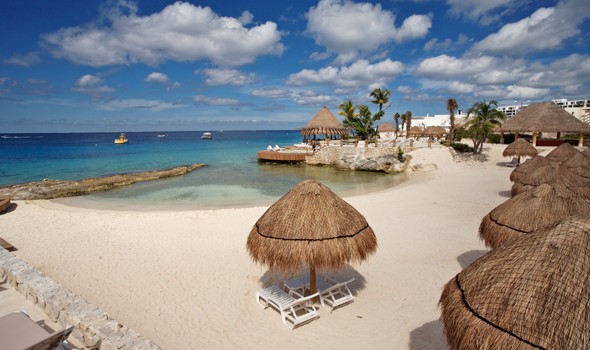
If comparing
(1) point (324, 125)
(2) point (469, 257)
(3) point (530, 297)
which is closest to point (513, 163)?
(1) point (324, 125)

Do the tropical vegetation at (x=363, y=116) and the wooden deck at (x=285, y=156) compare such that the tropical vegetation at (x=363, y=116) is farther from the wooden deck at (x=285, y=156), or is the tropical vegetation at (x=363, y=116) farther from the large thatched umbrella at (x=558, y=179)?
the large thatched umbrella at (x=558, y=179)

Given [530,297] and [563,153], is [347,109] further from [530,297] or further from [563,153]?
[530,297]

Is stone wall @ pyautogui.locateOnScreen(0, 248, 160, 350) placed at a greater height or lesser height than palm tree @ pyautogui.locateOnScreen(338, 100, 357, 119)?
lesser

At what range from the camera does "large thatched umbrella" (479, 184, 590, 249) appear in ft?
20.0

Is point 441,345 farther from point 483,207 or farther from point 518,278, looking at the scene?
point 483,207

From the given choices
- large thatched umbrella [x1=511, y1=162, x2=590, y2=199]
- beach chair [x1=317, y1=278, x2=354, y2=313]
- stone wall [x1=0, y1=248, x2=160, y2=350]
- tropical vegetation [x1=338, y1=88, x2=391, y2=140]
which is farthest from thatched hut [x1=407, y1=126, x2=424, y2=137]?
stone wall [x1=0, y1=248, x2=160, y2=350]

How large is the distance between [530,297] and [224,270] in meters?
7.29

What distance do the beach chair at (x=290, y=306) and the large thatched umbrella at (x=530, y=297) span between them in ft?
10.9

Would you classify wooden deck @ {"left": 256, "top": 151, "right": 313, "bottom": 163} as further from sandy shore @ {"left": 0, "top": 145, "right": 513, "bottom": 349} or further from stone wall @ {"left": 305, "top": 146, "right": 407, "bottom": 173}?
sandy shore @ {"left": 0, "top": 145, "right": 513, "bottom": 349}

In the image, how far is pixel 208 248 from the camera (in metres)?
10.1

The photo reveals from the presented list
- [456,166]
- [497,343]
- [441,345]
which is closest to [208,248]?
[441,345]

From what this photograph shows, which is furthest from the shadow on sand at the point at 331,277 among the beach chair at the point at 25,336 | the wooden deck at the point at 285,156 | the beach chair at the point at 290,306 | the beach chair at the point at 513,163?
the wooden deck at the point at 285,156

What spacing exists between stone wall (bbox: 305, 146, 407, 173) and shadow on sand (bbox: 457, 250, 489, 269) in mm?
19336

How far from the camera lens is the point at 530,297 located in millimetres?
2701
